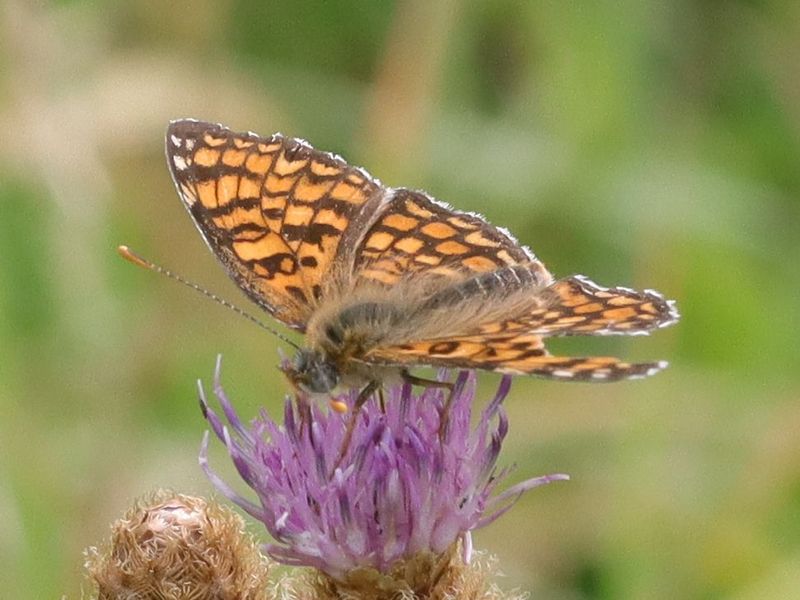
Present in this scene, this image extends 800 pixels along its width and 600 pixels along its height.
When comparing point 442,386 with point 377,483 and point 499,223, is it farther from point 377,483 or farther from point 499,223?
point 499,223

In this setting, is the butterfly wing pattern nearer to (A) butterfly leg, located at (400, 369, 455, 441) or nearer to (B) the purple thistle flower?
(A) butterfly leg, located at (400, 369, 455, 441)

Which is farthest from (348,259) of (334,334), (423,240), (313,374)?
(313,374)

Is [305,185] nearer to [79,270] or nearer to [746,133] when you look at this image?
[79,270]

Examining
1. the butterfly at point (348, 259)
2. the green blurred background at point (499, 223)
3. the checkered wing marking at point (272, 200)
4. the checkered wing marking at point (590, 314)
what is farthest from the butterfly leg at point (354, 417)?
the green blurred background at point (499, 223)

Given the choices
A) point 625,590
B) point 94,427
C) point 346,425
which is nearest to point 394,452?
point 346,425

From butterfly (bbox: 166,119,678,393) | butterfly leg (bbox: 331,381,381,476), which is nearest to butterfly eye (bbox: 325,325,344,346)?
butterfly (bbox: 166,119,678,393)

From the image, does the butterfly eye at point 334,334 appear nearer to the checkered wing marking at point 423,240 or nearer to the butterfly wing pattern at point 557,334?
the butterfly wing pattern at point 557,334
